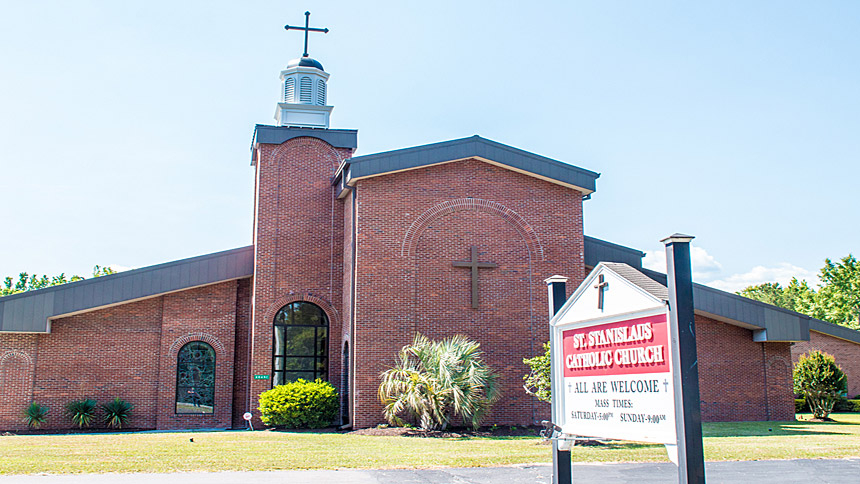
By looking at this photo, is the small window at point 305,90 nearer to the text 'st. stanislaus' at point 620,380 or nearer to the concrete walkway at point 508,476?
the concrete walkway at point 508,476

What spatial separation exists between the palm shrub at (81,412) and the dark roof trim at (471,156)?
9831 mm

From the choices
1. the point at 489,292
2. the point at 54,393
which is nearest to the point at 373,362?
the point at 489,292

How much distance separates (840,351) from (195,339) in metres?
26.1

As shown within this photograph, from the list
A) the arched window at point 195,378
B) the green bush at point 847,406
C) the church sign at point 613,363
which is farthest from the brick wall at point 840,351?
the church sign at point 613,363

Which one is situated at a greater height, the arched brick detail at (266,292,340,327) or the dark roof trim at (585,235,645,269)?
the dark roof trim at (585,235,645,269)

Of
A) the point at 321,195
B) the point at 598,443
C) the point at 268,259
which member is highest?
the point at 321,195

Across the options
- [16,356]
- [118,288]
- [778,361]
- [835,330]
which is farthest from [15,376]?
[835,330]

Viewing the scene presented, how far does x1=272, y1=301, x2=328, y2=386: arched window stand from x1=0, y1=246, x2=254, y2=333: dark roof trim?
1.97 meters

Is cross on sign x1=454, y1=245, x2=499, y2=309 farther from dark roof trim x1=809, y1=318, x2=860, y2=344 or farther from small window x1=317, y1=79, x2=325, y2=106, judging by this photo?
dark roof trim x1=809, y1=318, x2=860, y2=344

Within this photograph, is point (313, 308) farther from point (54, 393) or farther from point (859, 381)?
point (859, 381)

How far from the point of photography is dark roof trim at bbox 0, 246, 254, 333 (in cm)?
2044

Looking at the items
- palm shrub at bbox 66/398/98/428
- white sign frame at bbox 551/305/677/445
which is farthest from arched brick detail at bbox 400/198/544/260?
white sign frame at bbox 551/305/677/445

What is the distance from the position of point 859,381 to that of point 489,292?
2042 centimetres

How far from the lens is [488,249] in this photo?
832 inches
